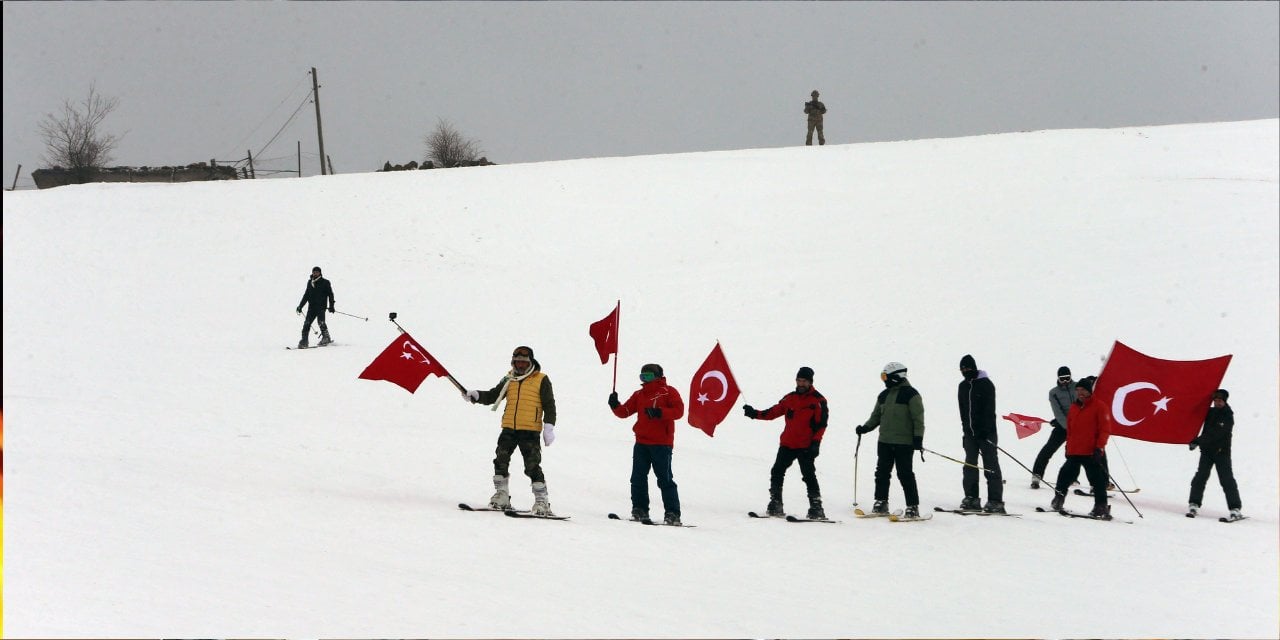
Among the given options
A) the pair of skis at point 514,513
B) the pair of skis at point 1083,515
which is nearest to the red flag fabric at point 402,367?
the pair of skis at point 514,513

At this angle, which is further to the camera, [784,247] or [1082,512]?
[784,247]

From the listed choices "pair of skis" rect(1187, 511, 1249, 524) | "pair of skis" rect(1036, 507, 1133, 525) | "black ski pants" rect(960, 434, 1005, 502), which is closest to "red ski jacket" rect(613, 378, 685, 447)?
"black ski pants" rect(960, 434, 1005, 502)

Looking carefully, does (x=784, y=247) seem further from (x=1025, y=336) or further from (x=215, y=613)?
(x=215, y=613)

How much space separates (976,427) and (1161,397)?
1.83 metres

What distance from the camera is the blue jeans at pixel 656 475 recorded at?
978 centimetres

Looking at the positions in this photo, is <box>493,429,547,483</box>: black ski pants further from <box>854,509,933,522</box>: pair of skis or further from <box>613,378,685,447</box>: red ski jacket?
<box>854,509,933,522</box>: pair of skis

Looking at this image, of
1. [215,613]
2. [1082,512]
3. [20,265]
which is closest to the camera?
[215,613]

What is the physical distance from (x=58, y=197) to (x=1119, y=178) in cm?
2725

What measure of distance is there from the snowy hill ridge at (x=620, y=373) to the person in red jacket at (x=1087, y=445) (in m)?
0.47

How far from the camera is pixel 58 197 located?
103 ft

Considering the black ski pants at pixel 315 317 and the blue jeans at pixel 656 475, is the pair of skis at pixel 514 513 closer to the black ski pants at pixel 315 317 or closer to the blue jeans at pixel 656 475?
the blue jeans at pixel 656 475

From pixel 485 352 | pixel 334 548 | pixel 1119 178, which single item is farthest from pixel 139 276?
pixel 1119 178

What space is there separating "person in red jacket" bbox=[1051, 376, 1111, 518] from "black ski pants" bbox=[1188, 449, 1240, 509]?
953mm

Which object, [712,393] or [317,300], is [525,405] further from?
[317,300]
